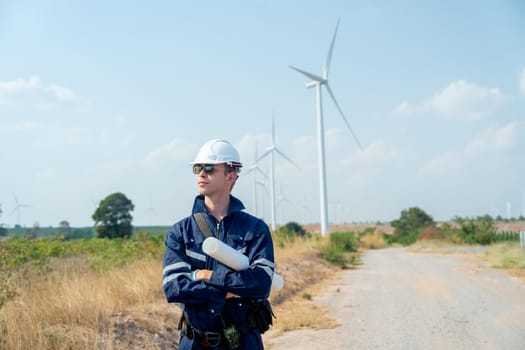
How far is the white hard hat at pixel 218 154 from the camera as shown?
11.5 feet

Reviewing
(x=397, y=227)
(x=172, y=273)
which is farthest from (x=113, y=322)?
(x=397, y=227)

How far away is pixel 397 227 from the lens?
61375 millimetres

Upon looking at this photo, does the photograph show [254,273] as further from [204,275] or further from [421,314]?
[421,314]

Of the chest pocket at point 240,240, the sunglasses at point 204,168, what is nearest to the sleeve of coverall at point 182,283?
the chest pocket at point 240,240

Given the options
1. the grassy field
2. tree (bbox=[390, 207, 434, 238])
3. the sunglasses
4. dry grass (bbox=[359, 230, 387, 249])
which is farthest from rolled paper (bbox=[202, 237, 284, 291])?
tree (bbox=[390, 207, 434, 238])

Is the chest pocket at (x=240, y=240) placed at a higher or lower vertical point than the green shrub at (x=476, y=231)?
higher

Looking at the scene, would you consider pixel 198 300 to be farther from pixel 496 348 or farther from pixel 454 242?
pixel 454 242

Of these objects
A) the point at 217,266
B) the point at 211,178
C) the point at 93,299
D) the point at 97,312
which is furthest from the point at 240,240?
the point at 93,299

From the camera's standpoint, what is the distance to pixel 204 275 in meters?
3.19

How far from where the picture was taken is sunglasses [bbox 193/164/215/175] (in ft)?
11.4

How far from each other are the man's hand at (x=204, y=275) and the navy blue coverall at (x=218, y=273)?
2 cm

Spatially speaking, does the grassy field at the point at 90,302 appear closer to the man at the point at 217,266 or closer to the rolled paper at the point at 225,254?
the man at the point at 217,266

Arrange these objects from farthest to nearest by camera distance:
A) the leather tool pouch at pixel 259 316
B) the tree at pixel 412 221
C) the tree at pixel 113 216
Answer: the tree at pixel 412 221 < the tree at pixel 113 216 < the leather tool pouch at pixel 259 316

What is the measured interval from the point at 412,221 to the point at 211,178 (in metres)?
60.8
